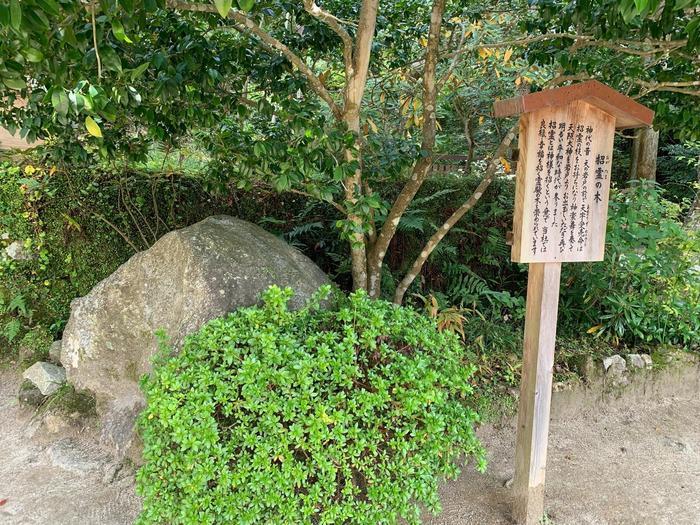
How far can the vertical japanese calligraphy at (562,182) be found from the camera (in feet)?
7.85

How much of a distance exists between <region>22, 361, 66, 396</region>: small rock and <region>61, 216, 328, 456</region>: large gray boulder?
36 cm

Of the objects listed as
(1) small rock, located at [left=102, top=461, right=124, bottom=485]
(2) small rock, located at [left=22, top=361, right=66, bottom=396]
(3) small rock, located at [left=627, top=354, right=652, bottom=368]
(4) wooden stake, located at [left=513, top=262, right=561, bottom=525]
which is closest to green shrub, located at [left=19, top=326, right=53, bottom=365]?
(2) small rock, located at [left=22, top=361, right=66, bottom=396]

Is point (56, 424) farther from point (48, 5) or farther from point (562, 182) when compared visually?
point (562, 182)

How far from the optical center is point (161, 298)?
311 cm

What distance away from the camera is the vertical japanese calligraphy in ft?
7.85

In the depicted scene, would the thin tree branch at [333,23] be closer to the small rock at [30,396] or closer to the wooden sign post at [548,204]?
the wooden sign post at [548,204]

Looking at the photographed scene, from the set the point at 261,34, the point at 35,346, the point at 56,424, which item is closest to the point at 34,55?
the point at 261,34

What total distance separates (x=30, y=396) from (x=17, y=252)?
1.40m

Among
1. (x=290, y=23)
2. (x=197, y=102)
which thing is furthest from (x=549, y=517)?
(x=290, y=23)

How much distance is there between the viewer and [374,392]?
2287 mm

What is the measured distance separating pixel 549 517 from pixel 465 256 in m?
2.62

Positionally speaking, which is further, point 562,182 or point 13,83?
point 562,182

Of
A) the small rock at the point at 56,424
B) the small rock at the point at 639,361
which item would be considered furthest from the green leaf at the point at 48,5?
the small rock at the point at 639,361

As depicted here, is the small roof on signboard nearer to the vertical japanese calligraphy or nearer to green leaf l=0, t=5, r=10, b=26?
the vertical japanese calligraphy
